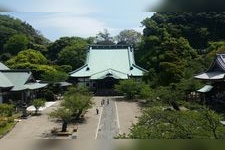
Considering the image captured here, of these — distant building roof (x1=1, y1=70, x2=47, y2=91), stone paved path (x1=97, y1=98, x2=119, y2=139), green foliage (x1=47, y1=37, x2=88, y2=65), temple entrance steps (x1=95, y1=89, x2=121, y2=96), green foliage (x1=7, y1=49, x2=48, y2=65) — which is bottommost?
stone paved path (x1=97, y1=98, x2=119, y2=139)

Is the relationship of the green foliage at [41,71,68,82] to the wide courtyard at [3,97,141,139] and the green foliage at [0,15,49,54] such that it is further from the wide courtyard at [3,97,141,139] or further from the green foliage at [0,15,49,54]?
the wide courtyard at [3,97,141,139]

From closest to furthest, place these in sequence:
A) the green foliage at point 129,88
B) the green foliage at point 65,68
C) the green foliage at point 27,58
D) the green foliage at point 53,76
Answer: the green foliage at point 129,88 < the green foliage at point 53,76 < the green foliage at point 27,58 < the green foliage at point 65,68

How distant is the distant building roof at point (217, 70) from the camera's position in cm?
949

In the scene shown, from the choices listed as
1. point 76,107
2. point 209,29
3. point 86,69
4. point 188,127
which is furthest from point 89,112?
point 209,29

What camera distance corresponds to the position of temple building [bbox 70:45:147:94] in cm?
1522

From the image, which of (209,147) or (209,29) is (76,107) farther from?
(209,29)

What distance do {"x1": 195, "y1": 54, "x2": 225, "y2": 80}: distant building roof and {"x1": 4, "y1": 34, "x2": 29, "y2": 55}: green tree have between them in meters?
7.43

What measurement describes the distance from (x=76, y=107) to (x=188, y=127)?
6.51 metres

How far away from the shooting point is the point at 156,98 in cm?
884

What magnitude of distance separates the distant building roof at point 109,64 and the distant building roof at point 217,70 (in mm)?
5378

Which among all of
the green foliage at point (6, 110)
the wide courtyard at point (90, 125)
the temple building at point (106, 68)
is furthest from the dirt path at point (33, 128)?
the temple building at point (106, 68)

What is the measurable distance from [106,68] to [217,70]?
7309 mm

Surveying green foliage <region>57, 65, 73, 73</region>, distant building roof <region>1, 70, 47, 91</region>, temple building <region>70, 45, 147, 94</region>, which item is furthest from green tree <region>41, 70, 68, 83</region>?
temple building <region>70, 45, 147, 94</region>

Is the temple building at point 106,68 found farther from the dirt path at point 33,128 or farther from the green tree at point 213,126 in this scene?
the green tree at point 213,126
